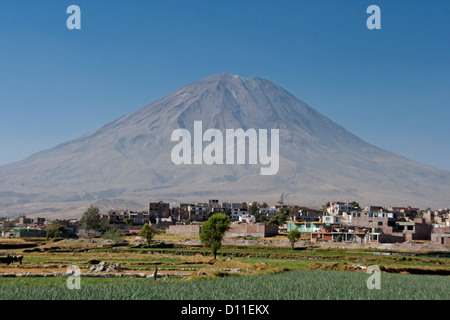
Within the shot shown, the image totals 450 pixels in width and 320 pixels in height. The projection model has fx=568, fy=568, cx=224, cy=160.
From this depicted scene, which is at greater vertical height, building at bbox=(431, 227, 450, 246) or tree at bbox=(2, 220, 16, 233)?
building at bbox=(431, 227, 450, 246)

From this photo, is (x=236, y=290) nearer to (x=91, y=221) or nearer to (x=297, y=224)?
(x=297, y=224)

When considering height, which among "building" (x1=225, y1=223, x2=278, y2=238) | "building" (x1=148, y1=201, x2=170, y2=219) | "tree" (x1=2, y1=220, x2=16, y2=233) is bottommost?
"tree" (x1=2, y1=220, x2=16, y2=233)

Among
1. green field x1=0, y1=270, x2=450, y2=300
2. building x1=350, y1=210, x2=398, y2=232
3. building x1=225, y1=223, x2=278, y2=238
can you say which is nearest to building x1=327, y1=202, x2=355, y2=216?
building x1=350, y1=210, x2=398, y2=232

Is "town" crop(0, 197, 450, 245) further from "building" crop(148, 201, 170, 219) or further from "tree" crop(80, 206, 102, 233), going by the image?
"tree" crop(80, 206, 102, 233)

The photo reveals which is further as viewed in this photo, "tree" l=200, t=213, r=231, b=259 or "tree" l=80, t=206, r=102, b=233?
"tree" l=80, t=206, r=102, b=233

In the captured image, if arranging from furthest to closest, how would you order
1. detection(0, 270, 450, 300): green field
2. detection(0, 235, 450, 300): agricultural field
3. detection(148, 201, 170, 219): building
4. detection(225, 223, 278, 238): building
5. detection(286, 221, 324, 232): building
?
detection(148, 201, 170, 219): building → detection(286, 221, 324, 232): building → detection(225, 223, 278, 238): building → detection(0, 235, 450, 300): agricultural field → detection(0, 270, 450, 300): green field

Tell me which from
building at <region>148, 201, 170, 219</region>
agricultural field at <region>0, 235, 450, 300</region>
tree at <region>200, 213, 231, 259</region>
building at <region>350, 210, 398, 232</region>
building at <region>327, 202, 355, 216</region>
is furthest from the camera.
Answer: building at <region>148, 201, 170, 219</region>
